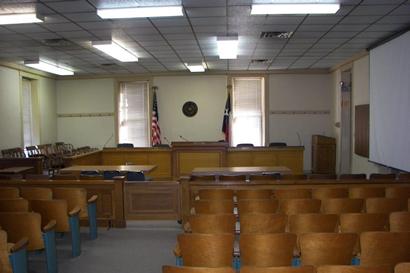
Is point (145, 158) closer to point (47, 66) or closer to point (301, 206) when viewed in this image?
point (47, 66)

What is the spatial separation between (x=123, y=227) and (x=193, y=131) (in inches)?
294

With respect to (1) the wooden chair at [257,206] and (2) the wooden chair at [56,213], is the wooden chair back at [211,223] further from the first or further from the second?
(2) the wooden chair at [56,213]

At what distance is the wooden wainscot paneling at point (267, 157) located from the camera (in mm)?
10242

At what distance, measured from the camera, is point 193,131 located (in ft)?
42.4

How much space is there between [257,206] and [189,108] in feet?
30.2

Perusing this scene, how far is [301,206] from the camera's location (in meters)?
A: 3.90

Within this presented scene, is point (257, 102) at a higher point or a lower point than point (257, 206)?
higher

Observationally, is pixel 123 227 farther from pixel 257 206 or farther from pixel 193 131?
pixel 193 131

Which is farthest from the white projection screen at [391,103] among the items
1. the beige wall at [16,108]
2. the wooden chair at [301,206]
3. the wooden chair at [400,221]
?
the beige wall at [16,108]

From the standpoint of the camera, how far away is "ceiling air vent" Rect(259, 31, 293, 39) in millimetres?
6957

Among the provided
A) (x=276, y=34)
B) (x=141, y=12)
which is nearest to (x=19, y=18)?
(x=141, y=12)

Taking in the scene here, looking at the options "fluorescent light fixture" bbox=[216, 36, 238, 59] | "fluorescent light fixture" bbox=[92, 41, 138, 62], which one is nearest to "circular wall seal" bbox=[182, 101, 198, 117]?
"fluorescent light fixture" bbox=[92, 41, 138, 62]

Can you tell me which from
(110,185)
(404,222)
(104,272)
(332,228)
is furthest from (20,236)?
(404,222)

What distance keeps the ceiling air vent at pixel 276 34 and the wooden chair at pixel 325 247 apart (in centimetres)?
513
